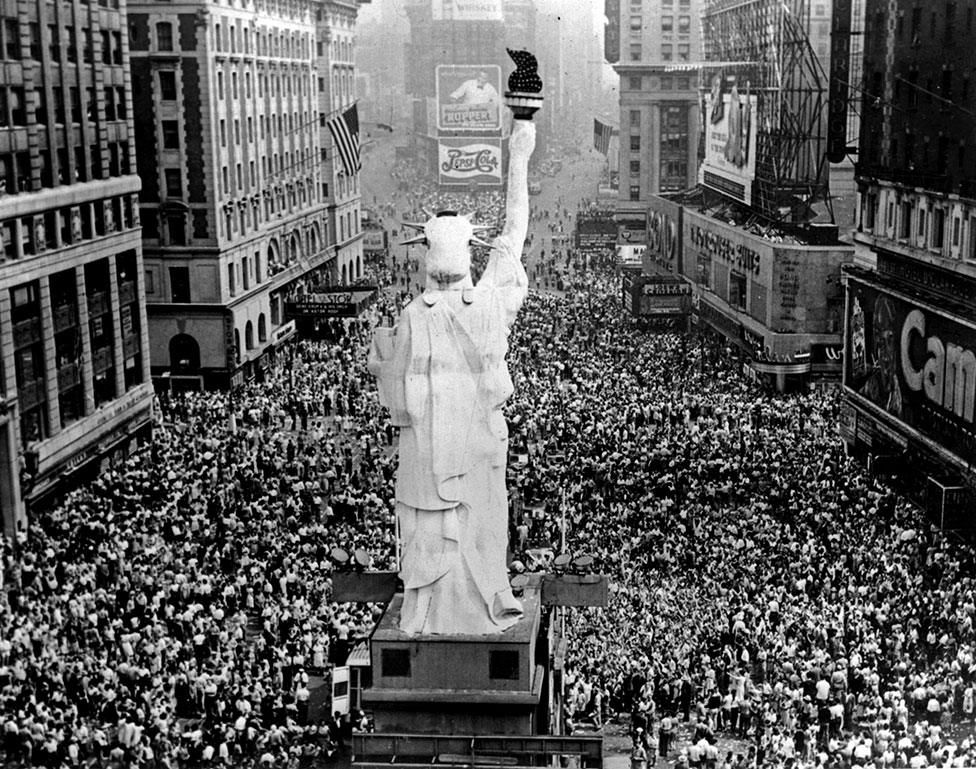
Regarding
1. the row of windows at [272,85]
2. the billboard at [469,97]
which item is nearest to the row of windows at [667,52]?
the billboard at [469,97]

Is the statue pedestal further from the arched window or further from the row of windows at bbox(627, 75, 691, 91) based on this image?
the row of windows at bbox(627, 75, 691, 91)

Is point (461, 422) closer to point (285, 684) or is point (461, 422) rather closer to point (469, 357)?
point (469, 357)

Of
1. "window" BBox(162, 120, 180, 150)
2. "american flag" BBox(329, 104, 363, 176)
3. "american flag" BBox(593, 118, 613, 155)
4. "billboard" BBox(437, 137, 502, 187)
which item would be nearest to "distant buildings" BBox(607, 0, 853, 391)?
"billboard" BBox(437, 137, 502, 187)

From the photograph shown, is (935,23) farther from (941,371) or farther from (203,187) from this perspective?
(203,187)

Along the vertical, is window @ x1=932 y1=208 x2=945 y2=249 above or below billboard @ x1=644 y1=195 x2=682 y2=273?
above

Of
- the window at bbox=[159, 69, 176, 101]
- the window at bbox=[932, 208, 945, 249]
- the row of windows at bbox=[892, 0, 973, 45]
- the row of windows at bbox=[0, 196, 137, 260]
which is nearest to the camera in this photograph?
the row of windows at bbox=[892, 0, 973, 45]

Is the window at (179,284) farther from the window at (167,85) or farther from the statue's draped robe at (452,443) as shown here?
the statue's draped robe at (452,443)

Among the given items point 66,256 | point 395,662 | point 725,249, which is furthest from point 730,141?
point 395,662
